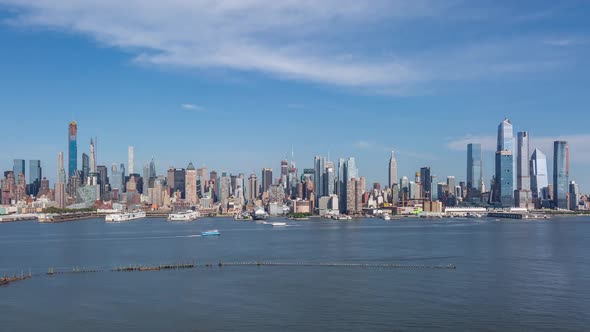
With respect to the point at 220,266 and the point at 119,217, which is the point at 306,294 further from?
the point at 119,217

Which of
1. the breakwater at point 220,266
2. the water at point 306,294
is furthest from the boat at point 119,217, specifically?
the breakwater at point 220,266

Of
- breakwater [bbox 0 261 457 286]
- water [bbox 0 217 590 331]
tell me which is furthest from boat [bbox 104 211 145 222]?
breakwater [bbox 0 261 457 286]

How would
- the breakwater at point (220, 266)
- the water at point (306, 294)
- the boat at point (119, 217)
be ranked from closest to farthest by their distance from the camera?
the water at point (306, 294), the breakwater at point (220, 266), the boat at point (119, 217)

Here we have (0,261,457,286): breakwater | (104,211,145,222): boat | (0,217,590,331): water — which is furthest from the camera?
(104,211,145,222): boat

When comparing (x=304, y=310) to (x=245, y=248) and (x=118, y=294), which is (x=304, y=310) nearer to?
(x=118, y=294)

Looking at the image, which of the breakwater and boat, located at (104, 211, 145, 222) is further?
Answer: boat, located at (104, 211, 145, 222)

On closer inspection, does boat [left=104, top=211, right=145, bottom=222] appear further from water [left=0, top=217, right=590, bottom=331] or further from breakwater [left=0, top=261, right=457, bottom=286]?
breakwater [left=0, top=261, right=457, bottom=286]

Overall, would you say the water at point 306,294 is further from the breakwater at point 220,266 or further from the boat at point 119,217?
the boat at point 119,217

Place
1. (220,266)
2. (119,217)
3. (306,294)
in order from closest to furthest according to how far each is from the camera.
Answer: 1. (306,294)
2. (220,266)
3. (119,217)

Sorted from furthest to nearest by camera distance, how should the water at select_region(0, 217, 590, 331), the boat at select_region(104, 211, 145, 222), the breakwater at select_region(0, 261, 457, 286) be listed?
the boat at select_region(104, 211, 145, 222), the breakwater at select_region(0, 261, 457, 286), the water at select_region(0, 217, 590, 331)

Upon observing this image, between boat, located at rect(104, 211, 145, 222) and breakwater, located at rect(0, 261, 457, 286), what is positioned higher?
breakwater, located at rect(0, 261, 457, 286)

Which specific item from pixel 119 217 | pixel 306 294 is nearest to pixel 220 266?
pixel 306 294

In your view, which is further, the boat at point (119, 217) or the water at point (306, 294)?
the boat at point (119, 217)
